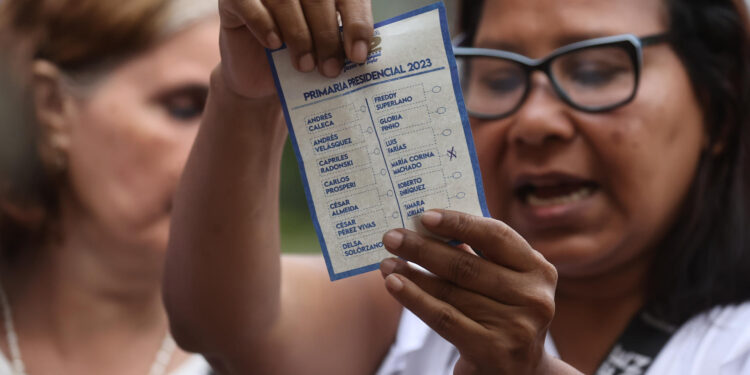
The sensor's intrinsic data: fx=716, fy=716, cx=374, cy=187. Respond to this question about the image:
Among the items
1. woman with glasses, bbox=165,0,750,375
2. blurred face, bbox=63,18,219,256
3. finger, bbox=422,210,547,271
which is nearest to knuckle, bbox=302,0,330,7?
woman with glasses, bbox=165,0,750,375

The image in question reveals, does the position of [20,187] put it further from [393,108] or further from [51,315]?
[393,108]

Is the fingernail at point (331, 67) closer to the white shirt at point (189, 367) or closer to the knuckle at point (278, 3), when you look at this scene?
the knuckle at point (278, 3)

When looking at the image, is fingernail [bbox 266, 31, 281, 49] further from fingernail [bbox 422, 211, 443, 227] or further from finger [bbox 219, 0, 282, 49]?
fingernail [bbox 422, 211, 443, 227]

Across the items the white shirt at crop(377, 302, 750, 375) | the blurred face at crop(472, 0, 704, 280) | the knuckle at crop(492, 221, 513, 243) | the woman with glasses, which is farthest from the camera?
the blurred face at crop(472, 0, 704, 280)

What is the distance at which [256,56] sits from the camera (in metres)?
1.07

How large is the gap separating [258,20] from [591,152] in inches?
32.4

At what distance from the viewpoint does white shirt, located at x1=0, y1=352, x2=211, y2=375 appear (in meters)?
1.78

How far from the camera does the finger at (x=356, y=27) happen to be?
0.94 m

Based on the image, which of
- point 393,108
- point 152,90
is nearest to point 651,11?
point 393,108

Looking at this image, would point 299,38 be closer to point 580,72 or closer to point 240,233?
point 240,233

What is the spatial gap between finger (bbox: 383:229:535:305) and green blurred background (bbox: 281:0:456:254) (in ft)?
9.13

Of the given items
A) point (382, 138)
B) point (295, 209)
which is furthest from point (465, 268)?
point (295, 209)

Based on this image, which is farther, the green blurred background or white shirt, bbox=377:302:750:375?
the green blurred background

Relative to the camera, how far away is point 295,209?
14.3 ft
